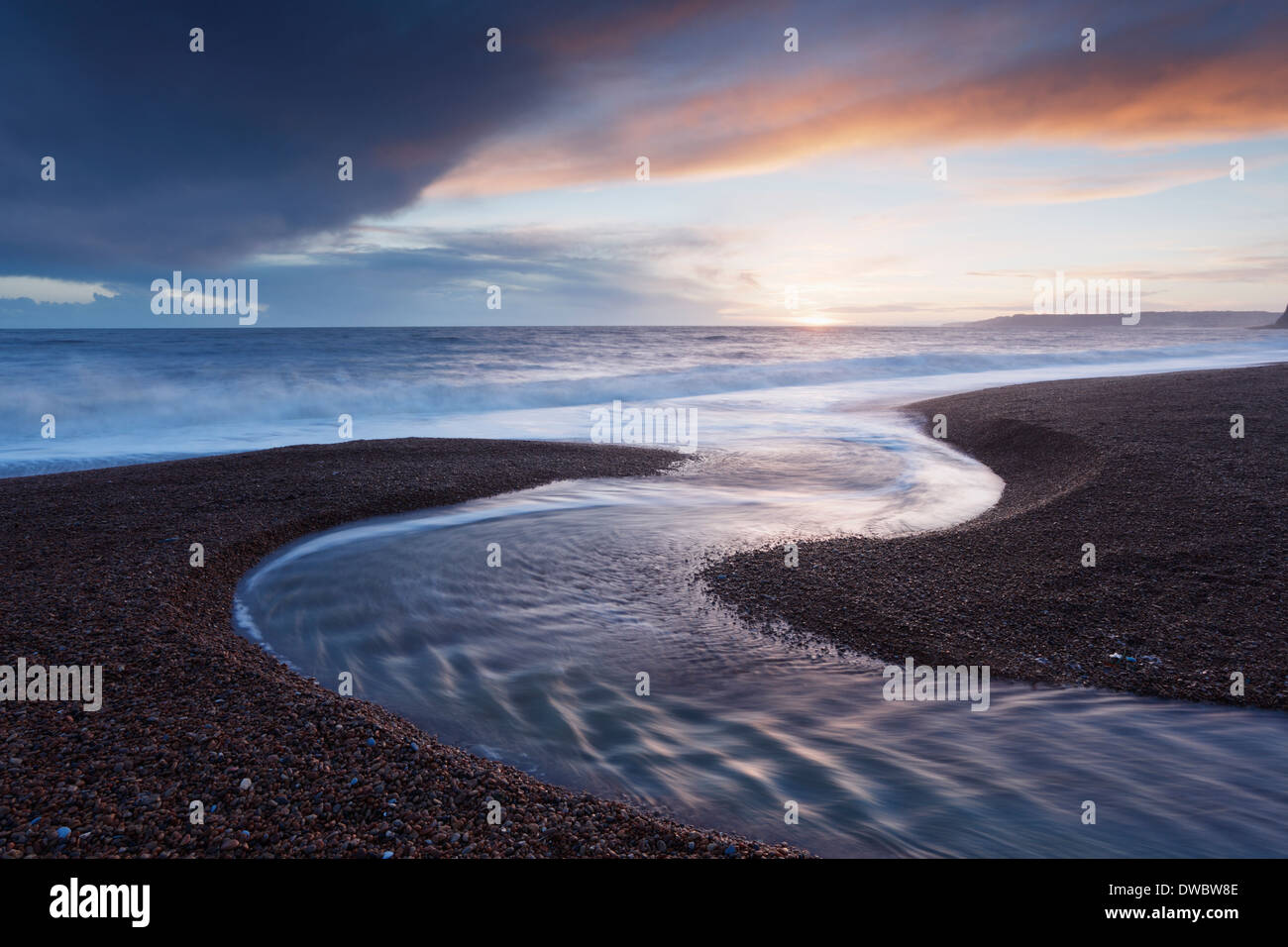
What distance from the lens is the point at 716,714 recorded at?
17.1ft

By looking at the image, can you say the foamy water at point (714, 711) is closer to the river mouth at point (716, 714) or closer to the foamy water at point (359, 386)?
the river mouth at point (716, 714)

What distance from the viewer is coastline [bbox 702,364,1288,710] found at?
5.56m

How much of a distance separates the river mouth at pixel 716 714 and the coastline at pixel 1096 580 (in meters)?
0.42

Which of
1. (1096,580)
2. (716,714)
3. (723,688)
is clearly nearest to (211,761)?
(716,714)

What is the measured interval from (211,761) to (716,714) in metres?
3.26

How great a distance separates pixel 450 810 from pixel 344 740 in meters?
1.02

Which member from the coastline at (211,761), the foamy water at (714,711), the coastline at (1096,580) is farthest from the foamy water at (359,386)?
the coastline at (1096,580)

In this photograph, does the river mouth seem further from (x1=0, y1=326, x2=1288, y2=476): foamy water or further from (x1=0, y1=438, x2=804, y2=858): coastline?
(x1=0, y1=326, x2=1288, y2=476): foamy water

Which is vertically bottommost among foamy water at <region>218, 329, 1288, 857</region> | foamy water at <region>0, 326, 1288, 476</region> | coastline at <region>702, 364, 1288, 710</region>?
foamy water at <region>218, 329, 1288, 857</region>

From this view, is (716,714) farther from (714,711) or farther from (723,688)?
(723,688)

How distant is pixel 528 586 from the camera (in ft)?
26.1

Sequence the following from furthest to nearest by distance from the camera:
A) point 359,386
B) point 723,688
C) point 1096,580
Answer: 1. point 359,386
2. point 1096,580
3. point 723,688

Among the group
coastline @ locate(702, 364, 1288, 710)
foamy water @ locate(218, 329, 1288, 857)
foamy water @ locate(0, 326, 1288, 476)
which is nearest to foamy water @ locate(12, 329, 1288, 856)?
foamy water @ locate(218, 329, 1288, 857)

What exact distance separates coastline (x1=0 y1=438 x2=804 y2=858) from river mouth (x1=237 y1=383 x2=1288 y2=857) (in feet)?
1.45
